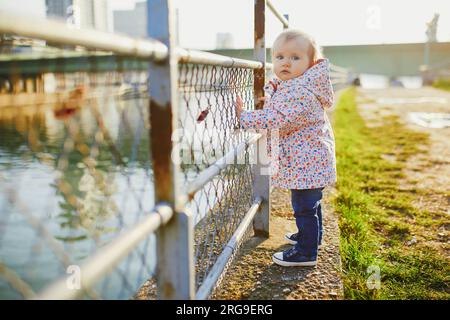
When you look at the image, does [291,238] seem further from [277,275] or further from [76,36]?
[76,36]

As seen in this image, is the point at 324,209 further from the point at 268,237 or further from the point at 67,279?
the point at 67,279

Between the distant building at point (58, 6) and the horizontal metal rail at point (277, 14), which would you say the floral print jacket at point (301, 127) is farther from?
the distant building at point (58, 6)

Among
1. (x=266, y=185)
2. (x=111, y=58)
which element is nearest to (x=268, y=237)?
(x=266, y=185)

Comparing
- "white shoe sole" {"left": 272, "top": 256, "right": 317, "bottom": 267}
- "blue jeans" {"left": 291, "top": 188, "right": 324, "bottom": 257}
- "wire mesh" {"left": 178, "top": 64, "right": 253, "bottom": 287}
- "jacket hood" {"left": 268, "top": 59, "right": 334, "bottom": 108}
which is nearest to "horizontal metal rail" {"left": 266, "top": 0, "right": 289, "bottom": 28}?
"wire mesh" {"left": 178, "top": 64, "right": 253, "bottom": 287}

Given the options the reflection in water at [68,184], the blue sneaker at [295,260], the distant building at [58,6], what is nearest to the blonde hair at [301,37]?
the reflection in water at [68,184]

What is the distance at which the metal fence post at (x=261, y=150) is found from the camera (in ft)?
8.66

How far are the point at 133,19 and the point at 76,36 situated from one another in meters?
0.48

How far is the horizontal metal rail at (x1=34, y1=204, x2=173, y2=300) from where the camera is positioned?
76 cm

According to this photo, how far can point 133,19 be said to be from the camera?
1.26 metres

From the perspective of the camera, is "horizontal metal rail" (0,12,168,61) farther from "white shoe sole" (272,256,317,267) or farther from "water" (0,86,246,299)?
"white shoe sole" (272,256,317,267)

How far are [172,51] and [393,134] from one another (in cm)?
724

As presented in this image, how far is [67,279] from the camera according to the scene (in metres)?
0.80

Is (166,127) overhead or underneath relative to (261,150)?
overhead

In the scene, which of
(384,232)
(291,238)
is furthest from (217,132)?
(384,232)
